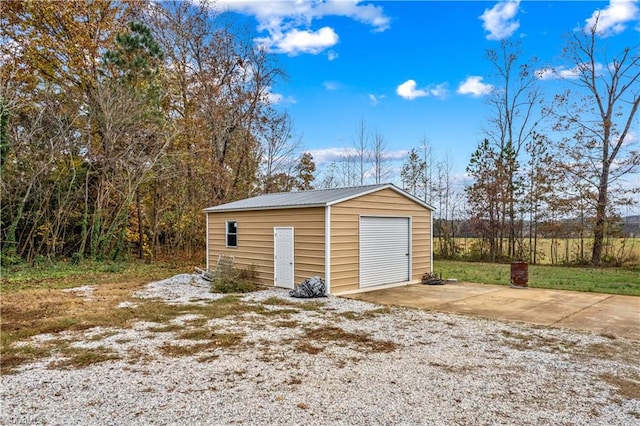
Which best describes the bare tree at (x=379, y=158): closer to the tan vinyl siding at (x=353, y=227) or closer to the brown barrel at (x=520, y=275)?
the tan vinyl siding at (x=353, y=227)

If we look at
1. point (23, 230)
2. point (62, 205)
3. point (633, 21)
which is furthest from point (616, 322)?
point (23, 230)

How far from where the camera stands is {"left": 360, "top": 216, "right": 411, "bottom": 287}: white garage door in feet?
30.0

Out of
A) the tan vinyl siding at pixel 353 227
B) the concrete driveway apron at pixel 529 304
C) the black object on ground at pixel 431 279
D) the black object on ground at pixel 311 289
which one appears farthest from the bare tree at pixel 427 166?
the black object on ground at pixel 311 289

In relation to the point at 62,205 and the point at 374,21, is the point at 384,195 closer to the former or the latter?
the point at 374,21

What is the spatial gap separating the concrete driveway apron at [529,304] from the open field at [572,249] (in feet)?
23.9

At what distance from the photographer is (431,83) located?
13.9 metres

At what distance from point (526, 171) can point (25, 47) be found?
1859 cm

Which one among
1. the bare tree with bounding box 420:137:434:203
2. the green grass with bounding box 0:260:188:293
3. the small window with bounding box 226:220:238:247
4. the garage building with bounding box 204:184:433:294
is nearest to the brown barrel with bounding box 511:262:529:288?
the garage building with bounding box 204:184:433:294

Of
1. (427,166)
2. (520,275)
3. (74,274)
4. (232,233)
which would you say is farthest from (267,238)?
(427,166)

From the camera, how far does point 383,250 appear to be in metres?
9.54

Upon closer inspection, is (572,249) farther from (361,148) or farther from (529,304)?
(361,148)

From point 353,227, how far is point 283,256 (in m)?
1.79

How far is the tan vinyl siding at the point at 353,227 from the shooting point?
849cm

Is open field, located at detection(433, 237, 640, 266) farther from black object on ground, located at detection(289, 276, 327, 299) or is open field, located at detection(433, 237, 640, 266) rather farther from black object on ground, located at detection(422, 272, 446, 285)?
black object on ground, located at detection(289, 276, 327, 299)
